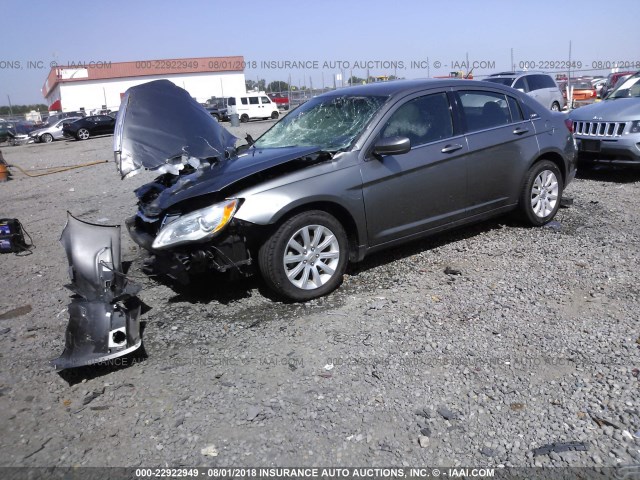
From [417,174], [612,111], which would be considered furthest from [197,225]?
[612,111]

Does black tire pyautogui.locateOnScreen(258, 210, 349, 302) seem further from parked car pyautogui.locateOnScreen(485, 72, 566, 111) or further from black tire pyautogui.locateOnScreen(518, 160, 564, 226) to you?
parked car pyautogui.locateOnScreen(485, 72, 566, 111)

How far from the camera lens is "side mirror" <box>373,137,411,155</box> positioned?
442 cm

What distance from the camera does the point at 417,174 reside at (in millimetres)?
4773

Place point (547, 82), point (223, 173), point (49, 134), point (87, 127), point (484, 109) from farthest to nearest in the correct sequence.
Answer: point (49, 134)
point (87, 127)
point (547, 82)
point (484, 109)
point (223, 173)

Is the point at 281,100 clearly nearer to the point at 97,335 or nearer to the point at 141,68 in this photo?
the point at 141,68

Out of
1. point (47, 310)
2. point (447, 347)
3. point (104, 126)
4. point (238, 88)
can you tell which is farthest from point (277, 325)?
point (238, 88)

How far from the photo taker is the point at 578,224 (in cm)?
604

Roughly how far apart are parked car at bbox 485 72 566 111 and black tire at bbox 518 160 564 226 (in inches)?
439

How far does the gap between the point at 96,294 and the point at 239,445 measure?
6.08 feet

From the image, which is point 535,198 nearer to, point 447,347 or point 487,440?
point 447,347

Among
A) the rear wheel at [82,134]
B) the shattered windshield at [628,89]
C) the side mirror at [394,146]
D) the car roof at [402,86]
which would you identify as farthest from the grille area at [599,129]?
the rear wheel at [82,134]

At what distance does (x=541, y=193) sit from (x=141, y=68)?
6330cm

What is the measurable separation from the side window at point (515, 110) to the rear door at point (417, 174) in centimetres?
91

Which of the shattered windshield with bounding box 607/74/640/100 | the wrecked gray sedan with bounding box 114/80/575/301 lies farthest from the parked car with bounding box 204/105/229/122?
the wrecked gray sedan with bounding box 114/80/575/301
